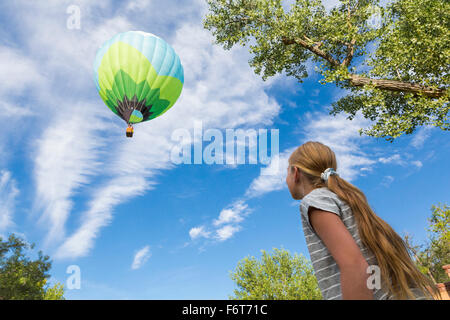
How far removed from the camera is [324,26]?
15805 millimetres

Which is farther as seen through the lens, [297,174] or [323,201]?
[297,174]

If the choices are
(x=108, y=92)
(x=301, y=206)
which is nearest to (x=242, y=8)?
(x=108, y=92)

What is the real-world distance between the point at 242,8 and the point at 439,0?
30.0 ft

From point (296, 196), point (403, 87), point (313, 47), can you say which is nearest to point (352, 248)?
point (296, 196)

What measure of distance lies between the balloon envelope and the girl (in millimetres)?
13282

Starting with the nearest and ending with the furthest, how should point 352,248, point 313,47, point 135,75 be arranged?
point 352,248 → point 135,75 → point 313,47

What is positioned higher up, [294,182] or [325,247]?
[294,182]

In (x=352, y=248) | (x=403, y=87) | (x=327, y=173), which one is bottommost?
(x=352, y=248)

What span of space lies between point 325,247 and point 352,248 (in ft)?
1.14

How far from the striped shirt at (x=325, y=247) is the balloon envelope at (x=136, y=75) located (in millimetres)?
13255

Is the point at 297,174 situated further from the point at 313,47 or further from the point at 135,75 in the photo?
the point at 313,47

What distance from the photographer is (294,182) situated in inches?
117

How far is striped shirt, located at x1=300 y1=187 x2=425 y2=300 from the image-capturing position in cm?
248
